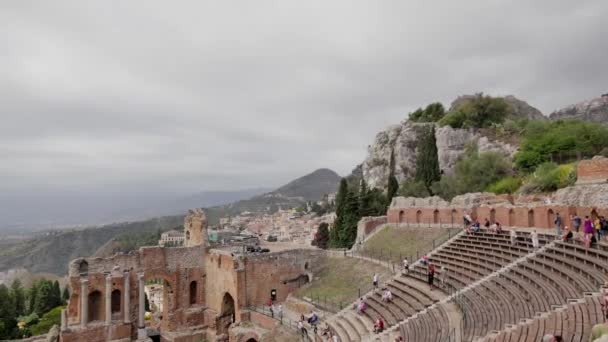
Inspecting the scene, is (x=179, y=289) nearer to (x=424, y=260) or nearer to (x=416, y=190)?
(x=424, y=260)

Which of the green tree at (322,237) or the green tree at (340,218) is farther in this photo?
the green tree at (322,237)

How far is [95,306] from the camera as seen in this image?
3294 centimetres

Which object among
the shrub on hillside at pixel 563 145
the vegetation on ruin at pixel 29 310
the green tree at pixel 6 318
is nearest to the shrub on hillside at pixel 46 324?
the vegetation on ruin at pixel 29 310

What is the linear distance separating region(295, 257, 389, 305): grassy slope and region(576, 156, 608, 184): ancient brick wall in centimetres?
1310

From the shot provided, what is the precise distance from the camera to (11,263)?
193m

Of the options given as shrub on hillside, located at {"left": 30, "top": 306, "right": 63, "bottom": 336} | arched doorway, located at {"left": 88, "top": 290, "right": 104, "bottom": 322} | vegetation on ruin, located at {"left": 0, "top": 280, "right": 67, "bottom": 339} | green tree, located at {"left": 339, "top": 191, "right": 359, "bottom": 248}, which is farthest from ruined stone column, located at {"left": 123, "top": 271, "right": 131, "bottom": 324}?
vegetation on ruin, located at {"left": 0, "top": 280, "right": 67, "bottom": 339}

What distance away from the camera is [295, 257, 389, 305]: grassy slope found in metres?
28.0

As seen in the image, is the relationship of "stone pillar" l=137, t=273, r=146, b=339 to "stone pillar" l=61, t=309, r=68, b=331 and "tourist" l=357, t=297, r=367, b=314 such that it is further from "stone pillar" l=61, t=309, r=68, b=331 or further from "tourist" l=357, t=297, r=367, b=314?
"tourist" l=357, t=297, r=367, b=314

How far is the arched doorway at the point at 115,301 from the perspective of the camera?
3366 cm

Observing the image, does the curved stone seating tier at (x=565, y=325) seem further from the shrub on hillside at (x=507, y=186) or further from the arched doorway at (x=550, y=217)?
the shrub on hillside at (x=507, y=186)

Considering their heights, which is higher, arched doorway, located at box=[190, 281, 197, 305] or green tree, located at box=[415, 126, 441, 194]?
green tree, located at box=[415, 126, 441, 194]

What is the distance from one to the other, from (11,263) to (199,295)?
199 meters

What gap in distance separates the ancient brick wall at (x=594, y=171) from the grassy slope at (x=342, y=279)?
43.0 ft

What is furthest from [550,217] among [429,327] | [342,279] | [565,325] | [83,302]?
[83,302]
